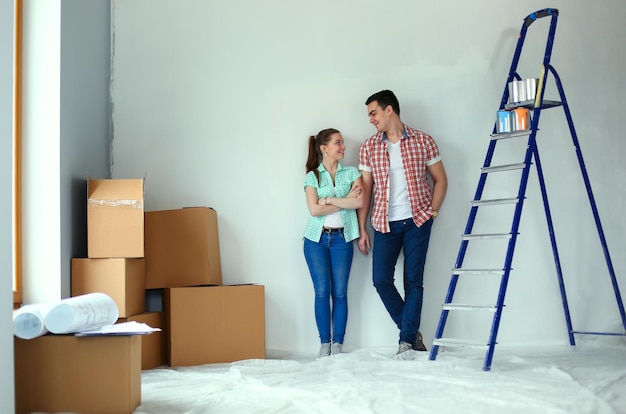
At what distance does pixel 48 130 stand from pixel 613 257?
3613 millimetres

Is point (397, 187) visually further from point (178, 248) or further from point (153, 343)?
point (153, 343)

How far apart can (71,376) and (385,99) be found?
2579 mm

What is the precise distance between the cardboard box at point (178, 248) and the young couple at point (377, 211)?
2.15 feet

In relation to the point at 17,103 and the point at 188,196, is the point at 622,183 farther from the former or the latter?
the point at 17,103

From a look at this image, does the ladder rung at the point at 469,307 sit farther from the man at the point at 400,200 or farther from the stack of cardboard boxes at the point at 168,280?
the stack of cardboard boxes at the point at 168,280

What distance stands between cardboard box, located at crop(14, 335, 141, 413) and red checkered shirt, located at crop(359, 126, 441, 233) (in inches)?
84.0

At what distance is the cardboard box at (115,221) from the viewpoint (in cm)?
406

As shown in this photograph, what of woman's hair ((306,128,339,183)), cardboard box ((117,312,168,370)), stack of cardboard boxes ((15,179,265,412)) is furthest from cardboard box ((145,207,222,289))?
woman's hair ((306,128,339,183))

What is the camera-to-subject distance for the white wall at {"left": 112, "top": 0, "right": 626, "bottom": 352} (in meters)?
4.86

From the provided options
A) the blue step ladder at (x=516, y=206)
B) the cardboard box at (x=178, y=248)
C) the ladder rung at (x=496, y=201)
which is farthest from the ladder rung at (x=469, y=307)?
the cardboard box at (x=178, y=248)

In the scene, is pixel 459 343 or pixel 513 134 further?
pixel 513 134

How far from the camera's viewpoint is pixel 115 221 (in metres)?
4.09

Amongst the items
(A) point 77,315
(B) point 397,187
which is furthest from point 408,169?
(A) point 77,315

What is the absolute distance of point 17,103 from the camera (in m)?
3.97
